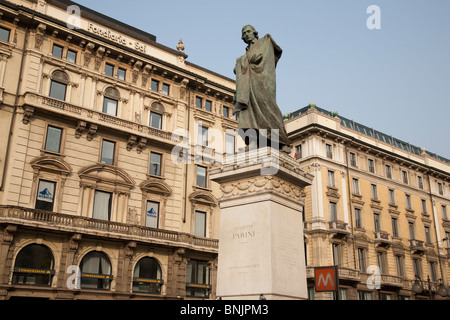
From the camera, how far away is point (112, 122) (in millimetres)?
30172

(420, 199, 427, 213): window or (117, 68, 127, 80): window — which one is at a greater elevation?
(117, 68, 127, 80): window

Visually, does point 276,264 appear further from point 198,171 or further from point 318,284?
point 198,171

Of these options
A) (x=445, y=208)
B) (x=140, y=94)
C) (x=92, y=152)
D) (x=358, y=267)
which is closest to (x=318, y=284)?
(x=92, y=152)

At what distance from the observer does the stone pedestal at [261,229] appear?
809 centimetres

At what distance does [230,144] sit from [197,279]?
1132 centimetres

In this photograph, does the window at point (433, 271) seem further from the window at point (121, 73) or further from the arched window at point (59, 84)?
the arched window at point (59, 84)

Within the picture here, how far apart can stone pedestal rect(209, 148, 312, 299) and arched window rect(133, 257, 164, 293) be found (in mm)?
21436

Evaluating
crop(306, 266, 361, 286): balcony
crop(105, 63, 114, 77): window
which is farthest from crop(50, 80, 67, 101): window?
crop(306, 266, 361, 286): balcony

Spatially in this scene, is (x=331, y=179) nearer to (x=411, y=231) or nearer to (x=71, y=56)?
(x=411, y=231)

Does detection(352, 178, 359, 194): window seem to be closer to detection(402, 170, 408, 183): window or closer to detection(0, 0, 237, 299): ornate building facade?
detection(402, 170, 408, 183): window

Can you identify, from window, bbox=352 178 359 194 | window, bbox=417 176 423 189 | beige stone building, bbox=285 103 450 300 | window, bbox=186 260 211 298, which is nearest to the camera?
window, bbox=186 260 211 298

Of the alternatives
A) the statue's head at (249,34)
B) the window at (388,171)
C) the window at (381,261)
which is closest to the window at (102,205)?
the statue's head at (249,34)

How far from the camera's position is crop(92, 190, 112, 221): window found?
28438 mm

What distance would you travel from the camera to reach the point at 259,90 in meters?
10.1
